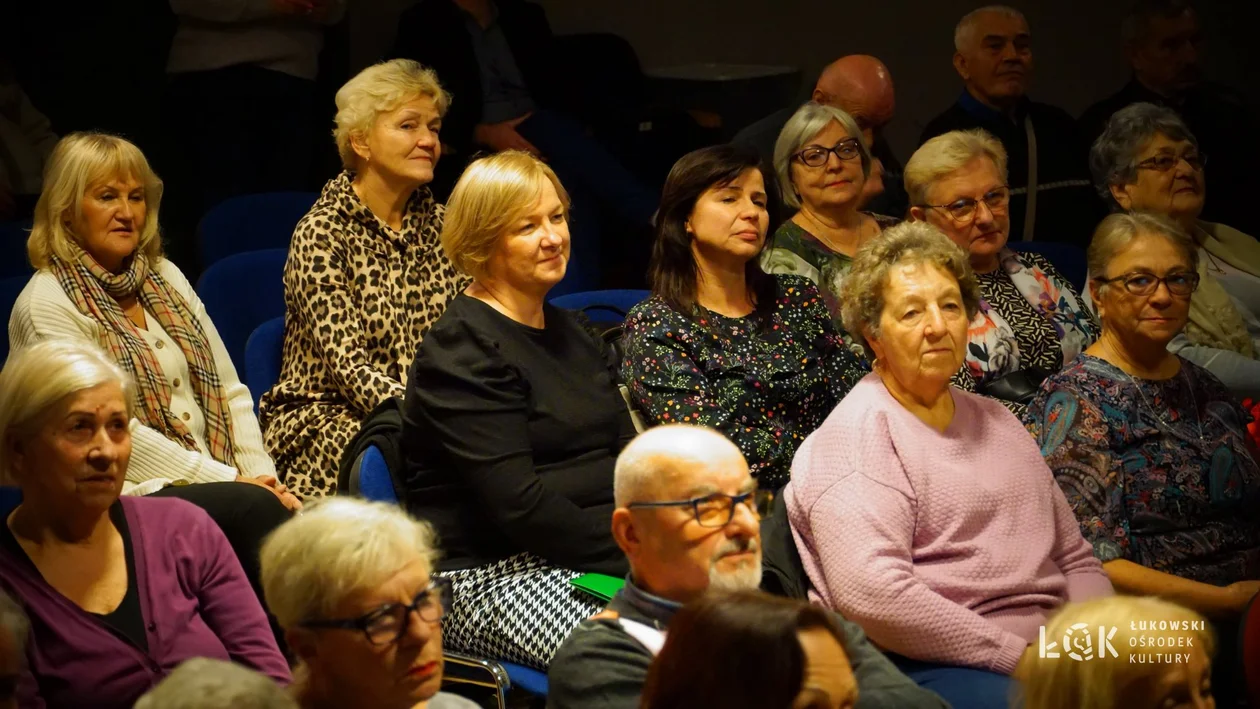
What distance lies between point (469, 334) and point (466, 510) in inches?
13.7

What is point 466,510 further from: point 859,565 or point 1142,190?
point 1142,190

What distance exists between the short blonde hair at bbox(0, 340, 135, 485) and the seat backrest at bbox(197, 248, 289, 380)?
134 centimetres

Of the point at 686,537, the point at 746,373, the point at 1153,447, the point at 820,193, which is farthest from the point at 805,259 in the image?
the point at 686,537

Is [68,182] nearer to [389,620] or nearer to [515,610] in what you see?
[515,610]

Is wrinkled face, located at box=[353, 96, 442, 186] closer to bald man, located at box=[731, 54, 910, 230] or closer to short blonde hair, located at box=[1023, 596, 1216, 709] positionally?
bald man, located at box=[731, 54, 910, 230]

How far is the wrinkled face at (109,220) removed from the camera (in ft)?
10.7

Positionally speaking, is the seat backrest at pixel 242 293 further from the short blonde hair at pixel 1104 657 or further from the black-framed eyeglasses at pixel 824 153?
the short blonde hair at pixel 1104 657

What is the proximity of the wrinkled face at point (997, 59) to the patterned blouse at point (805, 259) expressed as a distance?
1.27 m

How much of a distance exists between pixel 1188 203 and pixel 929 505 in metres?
1.94

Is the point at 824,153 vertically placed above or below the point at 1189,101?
below

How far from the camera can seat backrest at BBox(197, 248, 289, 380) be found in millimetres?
3766

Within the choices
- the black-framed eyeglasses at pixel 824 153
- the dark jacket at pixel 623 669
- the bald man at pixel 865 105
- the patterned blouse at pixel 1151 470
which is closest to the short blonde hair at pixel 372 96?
the black-framed eyeglasses at pixel 824 153

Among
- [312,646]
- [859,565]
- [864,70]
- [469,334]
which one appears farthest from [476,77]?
[312,646]

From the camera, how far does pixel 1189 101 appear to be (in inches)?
205
